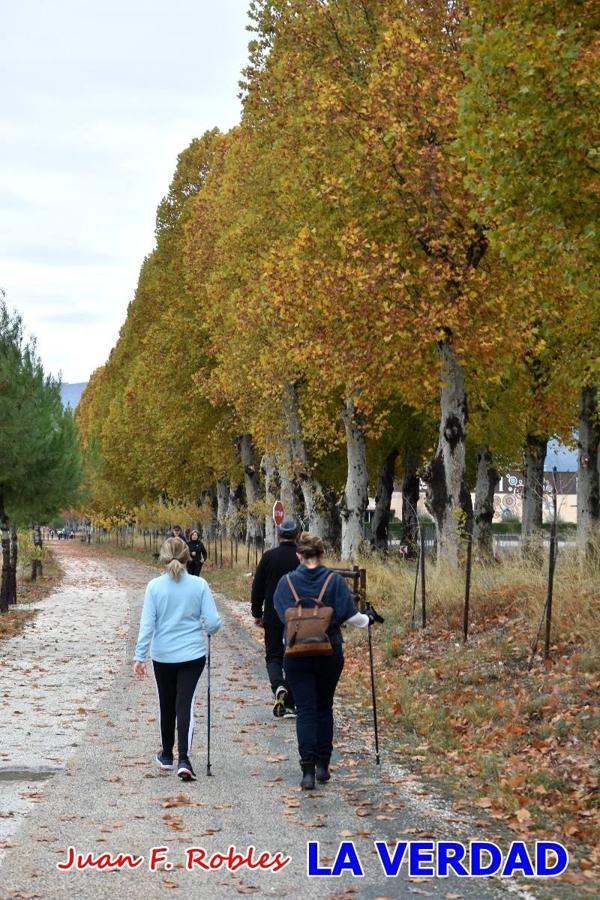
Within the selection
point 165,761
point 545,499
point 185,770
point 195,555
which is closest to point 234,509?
point 195,555

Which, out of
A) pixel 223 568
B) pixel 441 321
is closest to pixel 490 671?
pixel 441 321

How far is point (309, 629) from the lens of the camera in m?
10.1

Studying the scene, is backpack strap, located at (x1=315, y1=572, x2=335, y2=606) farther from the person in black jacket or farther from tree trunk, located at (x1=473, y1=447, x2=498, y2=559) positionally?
tree trunk, located at (x1=473, y1=447, x2=498, y2=559)

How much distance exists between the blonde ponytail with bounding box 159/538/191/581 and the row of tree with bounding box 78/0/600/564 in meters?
4.92

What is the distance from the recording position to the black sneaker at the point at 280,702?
13430 millimetres

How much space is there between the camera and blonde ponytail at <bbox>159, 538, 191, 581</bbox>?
10352mm

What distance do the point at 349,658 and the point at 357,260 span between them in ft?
23.4

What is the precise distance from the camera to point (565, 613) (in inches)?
572

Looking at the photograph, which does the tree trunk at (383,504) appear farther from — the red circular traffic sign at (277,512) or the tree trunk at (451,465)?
the tree trunk at (451,465)

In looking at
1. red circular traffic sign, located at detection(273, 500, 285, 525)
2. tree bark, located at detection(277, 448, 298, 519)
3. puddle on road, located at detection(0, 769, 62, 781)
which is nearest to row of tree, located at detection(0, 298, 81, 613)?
red circular traffic sign, located at detection(273, 500, 285, 525)

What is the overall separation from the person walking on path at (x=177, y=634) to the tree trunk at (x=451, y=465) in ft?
40.5

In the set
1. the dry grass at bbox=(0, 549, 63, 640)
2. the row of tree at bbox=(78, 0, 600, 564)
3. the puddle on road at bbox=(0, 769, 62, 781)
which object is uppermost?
the row of tree at bbox=(78, 0, 600, 564)

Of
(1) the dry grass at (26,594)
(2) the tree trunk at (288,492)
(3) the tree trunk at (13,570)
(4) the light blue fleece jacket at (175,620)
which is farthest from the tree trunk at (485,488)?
(4) the light blue fleece jacket at (175,620)

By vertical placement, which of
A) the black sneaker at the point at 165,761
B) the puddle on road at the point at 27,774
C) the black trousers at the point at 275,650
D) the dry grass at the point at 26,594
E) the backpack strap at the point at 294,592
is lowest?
the dry grass at the point at 26,594
